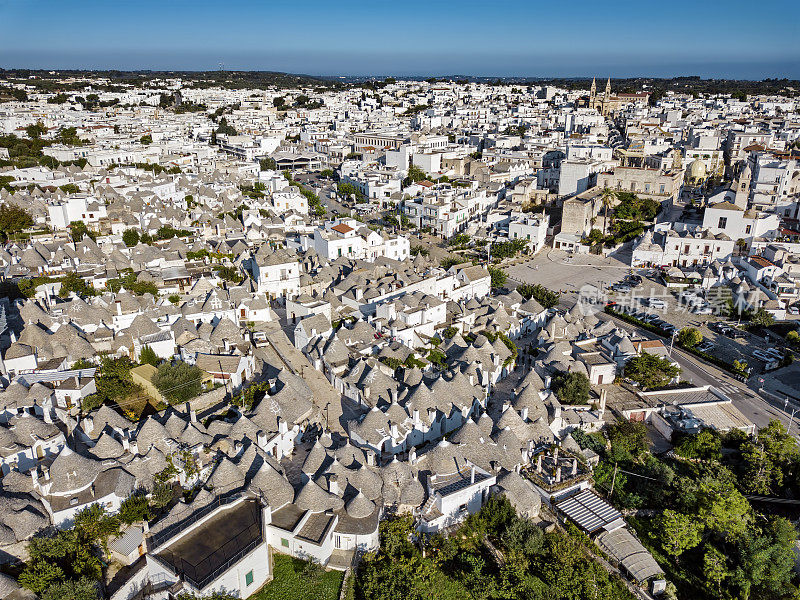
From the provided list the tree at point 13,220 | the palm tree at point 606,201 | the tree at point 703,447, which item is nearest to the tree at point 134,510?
the tree at point 703,447

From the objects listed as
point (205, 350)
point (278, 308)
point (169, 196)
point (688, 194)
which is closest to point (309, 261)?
point (278, 308)

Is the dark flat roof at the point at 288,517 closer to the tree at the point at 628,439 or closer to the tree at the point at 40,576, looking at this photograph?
the tree at the point at 40,576

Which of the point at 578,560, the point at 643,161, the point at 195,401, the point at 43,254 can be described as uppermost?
the point at 643,161

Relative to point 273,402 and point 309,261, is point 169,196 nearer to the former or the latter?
point 309,261

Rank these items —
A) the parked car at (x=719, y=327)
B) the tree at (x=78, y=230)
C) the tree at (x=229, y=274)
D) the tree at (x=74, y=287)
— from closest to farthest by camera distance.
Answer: the tree at (x=74, y=287) < the tree at (x=229, y=274) < the parked car at (x=719, y=327) < the tree at (x=78, y=230)

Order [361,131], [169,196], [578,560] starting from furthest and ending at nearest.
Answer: [361,131], [169,196], [578,560]

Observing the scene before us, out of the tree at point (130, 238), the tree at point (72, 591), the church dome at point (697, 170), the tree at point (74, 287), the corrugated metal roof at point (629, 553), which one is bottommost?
the corrugated metal roof at point (629, 553)

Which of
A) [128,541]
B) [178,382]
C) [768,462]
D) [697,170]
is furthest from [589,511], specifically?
[697,170]

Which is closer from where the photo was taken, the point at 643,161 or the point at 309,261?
the point at 309,261
